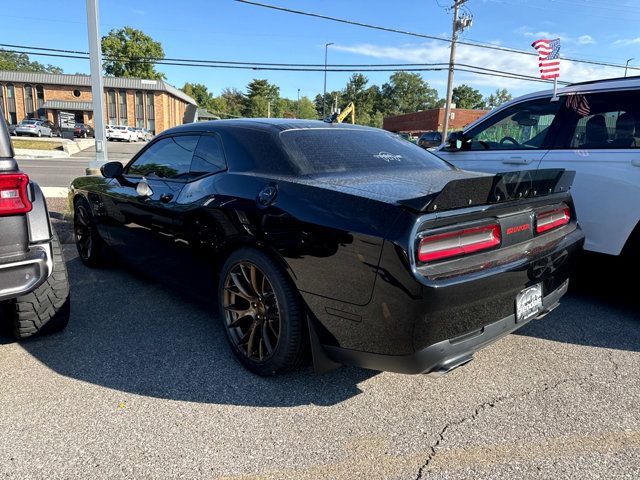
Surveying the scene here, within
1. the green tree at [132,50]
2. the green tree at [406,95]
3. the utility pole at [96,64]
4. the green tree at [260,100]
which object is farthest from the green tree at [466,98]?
the utility pole at [96,64]

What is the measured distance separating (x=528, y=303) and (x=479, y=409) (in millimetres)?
642

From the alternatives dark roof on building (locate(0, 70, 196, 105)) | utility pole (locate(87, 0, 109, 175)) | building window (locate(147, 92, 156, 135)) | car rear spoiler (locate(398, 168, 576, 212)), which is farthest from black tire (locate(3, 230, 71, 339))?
building window (locate(147, 92, 156, 135))

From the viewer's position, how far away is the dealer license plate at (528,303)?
2.51 m

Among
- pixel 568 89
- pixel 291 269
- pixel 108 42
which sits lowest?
pixel 291 269

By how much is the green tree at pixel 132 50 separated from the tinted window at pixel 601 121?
74755 mm

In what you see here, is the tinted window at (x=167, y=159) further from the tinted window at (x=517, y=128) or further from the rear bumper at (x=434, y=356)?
the tinted window at (x=517, y=128)

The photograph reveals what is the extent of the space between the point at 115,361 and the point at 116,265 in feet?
7.28

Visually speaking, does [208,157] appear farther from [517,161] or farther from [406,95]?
[406,95]

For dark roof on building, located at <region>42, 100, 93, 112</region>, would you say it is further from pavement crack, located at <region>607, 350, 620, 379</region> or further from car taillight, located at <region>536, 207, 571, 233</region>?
pavement crack, located at <region>607, 350, 620, 379</region>

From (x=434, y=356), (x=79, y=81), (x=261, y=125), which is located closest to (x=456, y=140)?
(x=261, y=125)

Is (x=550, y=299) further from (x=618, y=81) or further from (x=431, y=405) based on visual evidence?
(x=618, y=81)

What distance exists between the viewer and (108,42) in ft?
226

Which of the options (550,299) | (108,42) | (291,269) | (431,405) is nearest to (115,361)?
(291,269)

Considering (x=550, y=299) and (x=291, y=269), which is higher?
(x=291, y=269)
